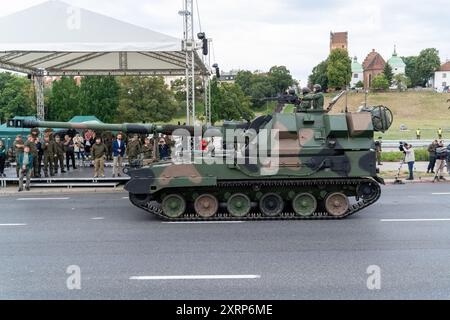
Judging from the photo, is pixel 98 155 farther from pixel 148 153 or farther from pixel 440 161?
pixel 440 161

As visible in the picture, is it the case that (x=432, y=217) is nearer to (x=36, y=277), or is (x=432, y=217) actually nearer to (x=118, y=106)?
(x=36, y=277)

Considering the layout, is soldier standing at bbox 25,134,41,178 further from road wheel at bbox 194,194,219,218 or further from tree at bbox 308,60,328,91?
tree at bbox 308,60,328,91

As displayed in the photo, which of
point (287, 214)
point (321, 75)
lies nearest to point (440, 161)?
point (287, 214)

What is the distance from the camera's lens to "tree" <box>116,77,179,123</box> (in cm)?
5206

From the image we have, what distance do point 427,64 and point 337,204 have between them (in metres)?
123

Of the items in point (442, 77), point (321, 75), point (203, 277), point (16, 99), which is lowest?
point (203, 277)

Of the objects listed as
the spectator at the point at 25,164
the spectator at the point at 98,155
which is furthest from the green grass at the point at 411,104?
the spectator at the point at 25,164

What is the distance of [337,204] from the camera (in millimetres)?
12141

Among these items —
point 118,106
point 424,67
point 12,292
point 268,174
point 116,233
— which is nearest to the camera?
point 12,292

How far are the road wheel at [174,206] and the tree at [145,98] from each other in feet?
132
